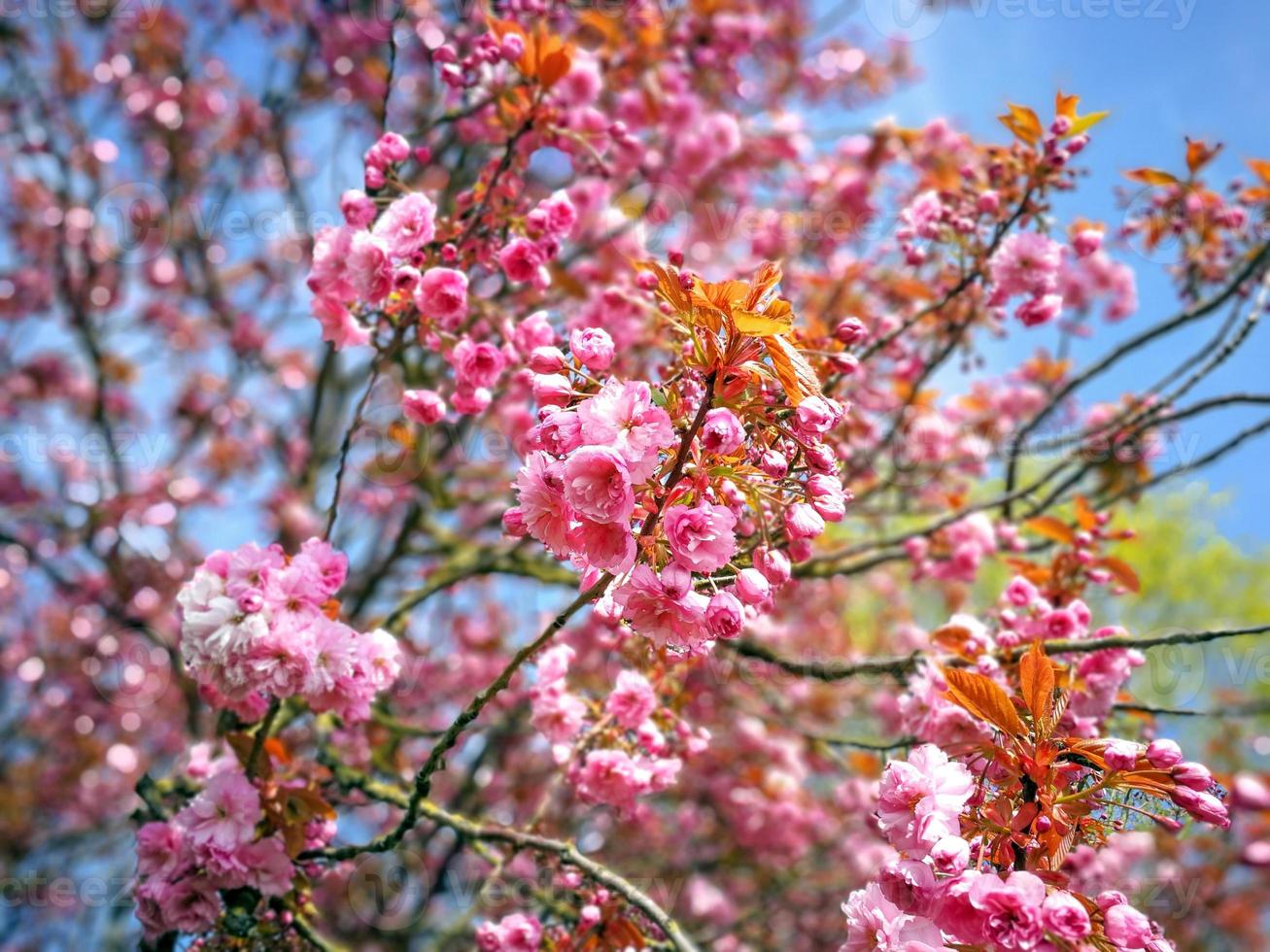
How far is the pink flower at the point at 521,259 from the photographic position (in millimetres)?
1825

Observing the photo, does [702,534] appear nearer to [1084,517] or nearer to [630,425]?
[630,425]

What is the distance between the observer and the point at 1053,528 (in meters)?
2.30

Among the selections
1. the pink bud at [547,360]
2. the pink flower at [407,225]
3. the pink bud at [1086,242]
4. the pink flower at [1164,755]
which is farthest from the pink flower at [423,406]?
the pink bud at [1086,242]

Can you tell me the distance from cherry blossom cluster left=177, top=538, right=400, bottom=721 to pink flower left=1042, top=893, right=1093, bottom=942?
49.8 inches

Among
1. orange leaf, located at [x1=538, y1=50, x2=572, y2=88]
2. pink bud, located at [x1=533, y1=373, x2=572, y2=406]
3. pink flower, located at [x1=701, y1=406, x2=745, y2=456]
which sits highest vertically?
orange leaf, located at [x1=538, y1=50, x2=572, y2=88]

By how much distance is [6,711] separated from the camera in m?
6.46

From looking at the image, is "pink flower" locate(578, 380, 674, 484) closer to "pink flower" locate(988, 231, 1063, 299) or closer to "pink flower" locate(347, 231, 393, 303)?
"pink flower" locate(347, 231, 393, 303)

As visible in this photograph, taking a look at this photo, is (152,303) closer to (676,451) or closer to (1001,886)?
(676,451)

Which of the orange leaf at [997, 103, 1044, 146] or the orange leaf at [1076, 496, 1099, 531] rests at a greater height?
the orange leaf at [997, 103, 1044, 146]

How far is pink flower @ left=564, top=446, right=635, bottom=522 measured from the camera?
107 centimetres

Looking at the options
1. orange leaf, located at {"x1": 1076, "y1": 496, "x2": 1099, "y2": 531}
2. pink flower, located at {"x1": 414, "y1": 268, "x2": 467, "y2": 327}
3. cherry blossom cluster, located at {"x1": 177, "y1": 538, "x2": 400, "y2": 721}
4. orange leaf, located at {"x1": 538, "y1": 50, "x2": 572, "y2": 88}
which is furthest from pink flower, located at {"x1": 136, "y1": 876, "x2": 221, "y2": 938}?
orange leaf, located at {"x1": 1076, "y1": 496, "x2": 1099, "y2": 531}

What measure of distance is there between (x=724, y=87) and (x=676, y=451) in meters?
3.78

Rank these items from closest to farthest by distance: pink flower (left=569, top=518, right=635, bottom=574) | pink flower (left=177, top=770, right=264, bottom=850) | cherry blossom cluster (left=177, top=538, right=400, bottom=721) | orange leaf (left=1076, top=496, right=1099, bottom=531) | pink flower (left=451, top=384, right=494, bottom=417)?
pink flower (left=569, top=518, right=635, bottom=574)
cherry blossom cluster (left=177, top=538, right=400, bottom=721)
pink flower (left=177, top=770, right=264, bottom=850)
pink flower (left=451, top=384, right=494, bottom=417)
orange leaf (left=1076, top=496, right=1099, bottom=531)

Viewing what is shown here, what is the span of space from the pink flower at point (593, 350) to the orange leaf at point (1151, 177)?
76.6 inches
